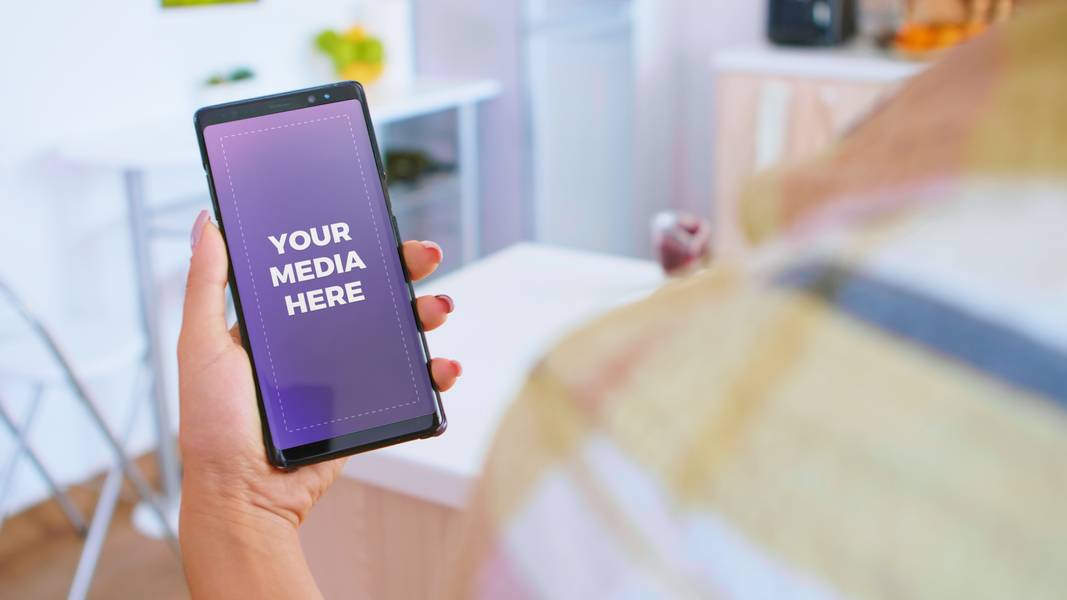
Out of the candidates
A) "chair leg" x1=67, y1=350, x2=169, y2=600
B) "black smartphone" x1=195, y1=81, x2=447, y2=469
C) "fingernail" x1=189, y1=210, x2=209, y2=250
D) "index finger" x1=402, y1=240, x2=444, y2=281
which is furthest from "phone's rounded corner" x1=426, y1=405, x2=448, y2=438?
"chair leg" x1=67, y1=350, x2=169, y2=600

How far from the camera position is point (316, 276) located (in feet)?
2.54

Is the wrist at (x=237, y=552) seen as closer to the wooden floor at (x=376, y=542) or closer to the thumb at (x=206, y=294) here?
the thumb at (x=206, y=294)

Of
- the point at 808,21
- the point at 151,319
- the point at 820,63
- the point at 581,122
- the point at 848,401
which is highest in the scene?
the point at 848,401

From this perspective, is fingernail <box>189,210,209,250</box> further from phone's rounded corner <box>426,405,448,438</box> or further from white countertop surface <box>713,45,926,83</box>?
white countertop surface <box>713,45,926,83</box>

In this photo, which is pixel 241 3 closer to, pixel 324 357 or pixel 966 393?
pixel 324 357

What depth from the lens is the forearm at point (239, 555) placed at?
0.59 meters

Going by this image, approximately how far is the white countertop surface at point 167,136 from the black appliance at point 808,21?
36.8 inches

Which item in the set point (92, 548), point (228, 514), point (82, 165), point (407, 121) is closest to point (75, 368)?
point (92, 548)

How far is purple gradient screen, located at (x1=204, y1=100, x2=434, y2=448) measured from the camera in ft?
2.50

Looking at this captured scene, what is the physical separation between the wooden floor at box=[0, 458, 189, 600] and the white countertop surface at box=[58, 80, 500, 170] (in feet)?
2.78

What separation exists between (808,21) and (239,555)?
9.58 feet

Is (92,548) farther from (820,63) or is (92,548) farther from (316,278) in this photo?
(820,63)

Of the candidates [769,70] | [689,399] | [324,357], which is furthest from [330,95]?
[769,70]

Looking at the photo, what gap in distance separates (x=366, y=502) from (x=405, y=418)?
343mm
